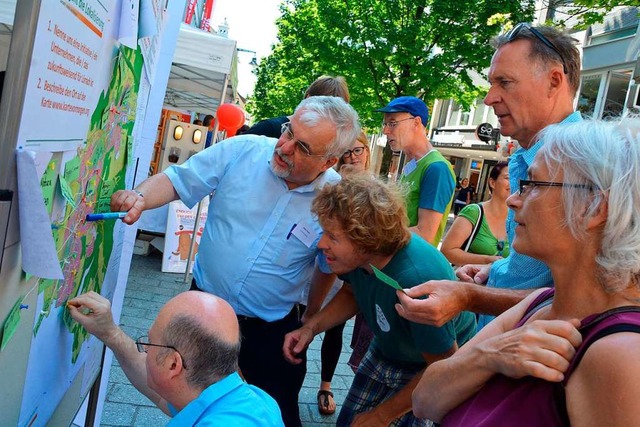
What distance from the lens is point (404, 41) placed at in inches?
611

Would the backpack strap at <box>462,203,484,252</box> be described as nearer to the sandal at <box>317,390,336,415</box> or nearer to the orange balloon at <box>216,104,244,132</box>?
the sandal at <box>317,390,336,415</box>

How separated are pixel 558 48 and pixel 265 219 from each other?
136 cm

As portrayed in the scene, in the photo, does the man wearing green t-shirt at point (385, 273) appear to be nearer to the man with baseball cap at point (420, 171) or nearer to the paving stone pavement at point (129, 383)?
the man with baseball cap at point (420, 171)

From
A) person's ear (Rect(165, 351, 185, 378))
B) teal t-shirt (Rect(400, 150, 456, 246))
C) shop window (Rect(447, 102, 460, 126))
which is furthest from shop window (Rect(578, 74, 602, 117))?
person's ear (Rect(165, 351, 185, 378))

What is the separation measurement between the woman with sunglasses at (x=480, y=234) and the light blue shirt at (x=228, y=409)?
2684mm

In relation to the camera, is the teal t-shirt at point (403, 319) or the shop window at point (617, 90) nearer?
the teal t-shirt at point (403, 319)

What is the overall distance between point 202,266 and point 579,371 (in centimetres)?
183

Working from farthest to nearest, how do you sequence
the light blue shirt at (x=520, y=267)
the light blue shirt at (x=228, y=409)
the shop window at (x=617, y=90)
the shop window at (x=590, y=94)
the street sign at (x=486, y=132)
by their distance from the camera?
the street sign at (x=486, y=132) → the shop window at (x=590, y=94) → the shop window at (x=617, y=90) → the light blue shirt at (x=520, y=267) → the light blue shirt at (x=228, y=409)

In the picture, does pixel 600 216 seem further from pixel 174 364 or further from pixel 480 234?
pixel 480 234

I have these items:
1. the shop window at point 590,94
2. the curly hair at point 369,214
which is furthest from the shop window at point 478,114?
the curly hair at point 369,214


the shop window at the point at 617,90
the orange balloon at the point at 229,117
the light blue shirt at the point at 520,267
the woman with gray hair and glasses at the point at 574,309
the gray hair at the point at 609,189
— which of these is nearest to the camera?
the woman with gray hair and glasses at the point at 574,309

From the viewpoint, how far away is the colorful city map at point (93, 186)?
1371mm

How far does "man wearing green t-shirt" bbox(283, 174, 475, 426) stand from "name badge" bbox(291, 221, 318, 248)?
0.68 feet

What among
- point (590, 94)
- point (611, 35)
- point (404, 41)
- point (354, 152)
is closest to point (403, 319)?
point (354, 152)
